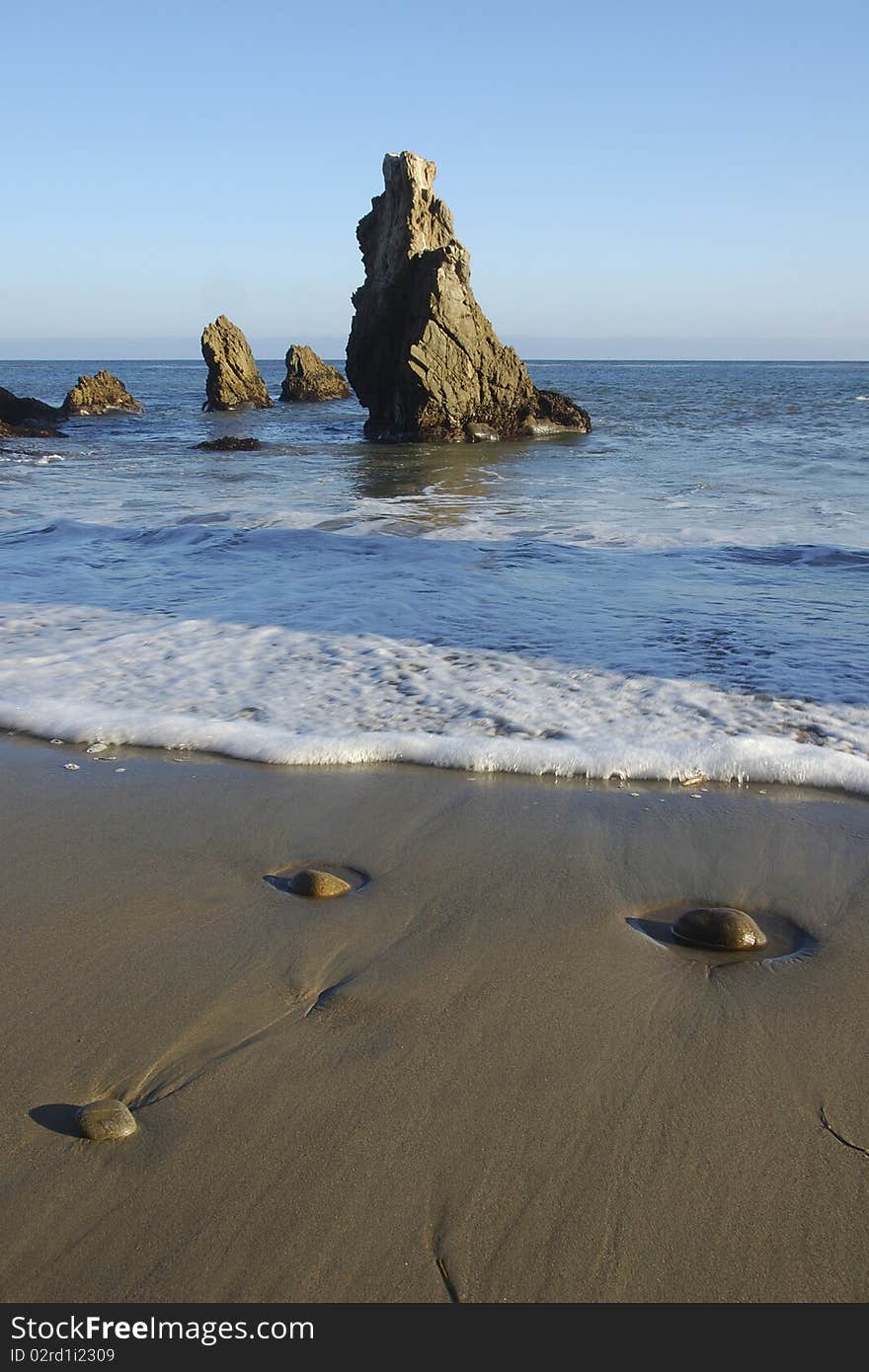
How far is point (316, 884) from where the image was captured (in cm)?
298

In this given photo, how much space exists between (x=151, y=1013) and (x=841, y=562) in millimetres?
7063

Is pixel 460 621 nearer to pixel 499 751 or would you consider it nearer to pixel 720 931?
pixel 499 751

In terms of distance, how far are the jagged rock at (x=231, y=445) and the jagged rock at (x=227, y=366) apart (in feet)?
46.4

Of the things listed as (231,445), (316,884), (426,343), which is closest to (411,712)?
(316,884)

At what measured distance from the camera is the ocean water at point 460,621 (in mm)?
4289

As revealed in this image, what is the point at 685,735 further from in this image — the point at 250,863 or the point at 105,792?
the point at 105,792

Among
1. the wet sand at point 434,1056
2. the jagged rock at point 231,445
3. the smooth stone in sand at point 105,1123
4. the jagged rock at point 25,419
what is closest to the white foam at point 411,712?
the wet sand at point 434,1056

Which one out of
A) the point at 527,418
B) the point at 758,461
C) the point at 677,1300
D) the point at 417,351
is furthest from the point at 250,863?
the point at 527,418

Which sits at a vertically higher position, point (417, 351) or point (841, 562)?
point (417, 351)

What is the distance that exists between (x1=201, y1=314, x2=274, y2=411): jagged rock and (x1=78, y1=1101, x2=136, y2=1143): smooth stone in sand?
114 ft

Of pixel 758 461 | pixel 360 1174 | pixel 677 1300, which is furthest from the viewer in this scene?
pixel 758 461

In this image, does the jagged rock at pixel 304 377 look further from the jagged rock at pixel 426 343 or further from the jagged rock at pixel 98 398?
the jagged rock at pixel 426 343

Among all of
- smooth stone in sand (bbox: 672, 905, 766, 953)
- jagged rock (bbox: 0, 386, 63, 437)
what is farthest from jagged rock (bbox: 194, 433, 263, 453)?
smooth stone in sand (bbox: 672, 905, 766, 953)

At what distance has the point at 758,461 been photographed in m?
16.8
